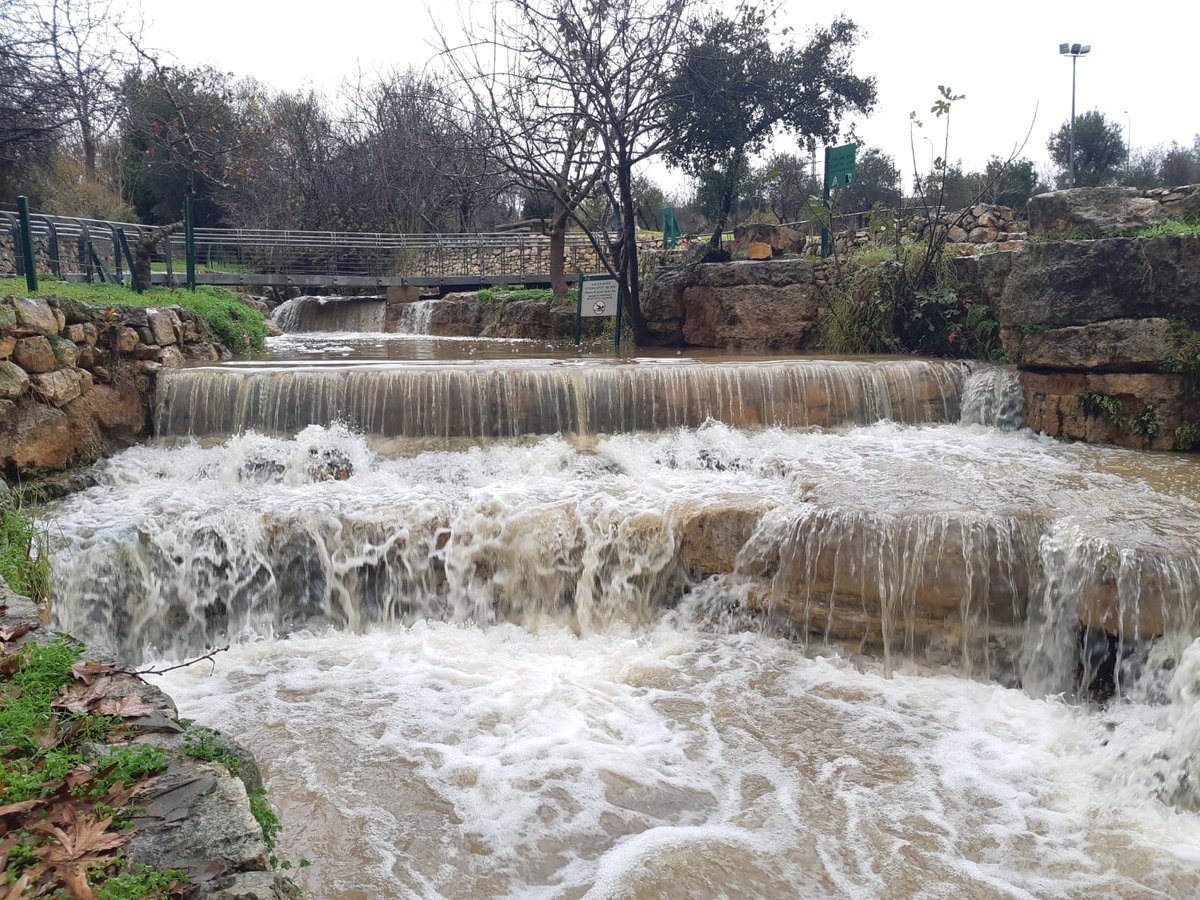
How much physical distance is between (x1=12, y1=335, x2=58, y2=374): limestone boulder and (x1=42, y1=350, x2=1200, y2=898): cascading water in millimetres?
1064

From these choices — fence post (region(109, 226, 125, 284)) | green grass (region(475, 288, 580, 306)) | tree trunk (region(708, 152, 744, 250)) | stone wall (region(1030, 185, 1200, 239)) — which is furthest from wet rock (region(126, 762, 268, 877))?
tree trunk (region(708, 152, 744, 250))

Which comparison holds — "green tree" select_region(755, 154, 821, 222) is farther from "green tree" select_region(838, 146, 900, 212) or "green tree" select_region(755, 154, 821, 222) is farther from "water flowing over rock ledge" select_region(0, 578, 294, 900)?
"water flowing over rock ledge" select_region(0, 578, 294, 900)

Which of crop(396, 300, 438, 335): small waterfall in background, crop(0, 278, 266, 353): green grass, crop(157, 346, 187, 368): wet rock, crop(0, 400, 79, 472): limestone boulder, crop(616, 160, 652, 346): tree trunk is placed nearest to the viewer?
crop(0, 400, 79, 472): limestone boulder

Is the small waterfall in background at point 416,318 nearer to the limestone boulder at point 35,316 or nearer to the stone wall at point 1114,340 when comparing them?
the limestone boulder at point 35,316

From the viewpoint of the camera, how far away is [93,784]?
2221 mm

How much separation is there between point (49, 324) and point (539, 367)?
14.2 feet

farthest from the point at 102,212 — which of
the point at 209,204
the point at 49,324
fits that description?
the point at 49,324

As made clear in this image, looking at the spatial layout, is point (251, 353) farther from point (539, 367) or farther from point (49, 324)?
point (539, 367)

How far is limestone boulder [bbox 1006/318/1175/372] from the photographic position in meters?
7.39

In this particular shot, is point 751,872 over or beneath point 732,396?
beneath

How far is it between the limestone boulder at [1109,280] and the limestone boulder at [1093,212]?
2.24 feet

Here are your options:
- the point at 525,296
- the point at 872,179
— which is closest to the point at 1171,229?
the point at 525,296

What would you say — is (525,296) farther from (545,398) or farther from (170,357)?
(545,398)

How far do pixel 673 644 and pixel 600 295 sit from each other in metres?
7.95
